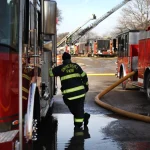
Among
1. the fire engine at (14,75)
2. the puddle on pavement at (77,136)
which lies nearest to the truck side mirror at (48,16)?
the fire engine at (14,75)

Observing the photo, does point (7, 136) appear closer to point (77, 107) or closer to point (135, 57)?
point (77, 107)

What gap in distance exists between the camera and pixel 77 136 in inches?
246

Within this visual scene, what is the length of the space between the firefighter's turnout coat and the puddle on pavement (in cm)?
72

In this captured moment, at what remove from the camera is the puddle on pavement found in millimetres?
5625

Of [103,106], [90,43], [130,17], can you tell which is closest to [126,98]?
[103,106]

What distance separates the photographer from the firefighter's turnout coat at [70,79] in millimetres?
6191

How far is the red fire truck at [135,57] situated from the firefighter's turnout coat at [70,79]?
4490mm

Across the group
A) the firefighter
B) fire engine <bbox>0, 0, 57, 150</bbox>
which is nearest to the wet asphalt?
the firefighter

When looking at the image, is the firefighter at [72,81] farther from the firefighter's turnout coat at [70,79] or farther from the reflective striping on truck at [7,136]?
the reflective striping on truck at [7,136]

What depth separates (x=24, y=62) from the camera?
3555 mm

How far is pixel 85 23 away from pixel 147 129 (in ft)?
121

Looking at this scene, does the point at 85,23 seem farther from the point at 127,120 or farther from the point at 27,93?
the point at 27,93

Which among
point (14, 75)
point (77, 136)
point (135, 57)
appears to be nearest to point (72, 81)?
point (77, 136)

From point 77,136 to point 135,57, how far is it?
7.04 m
